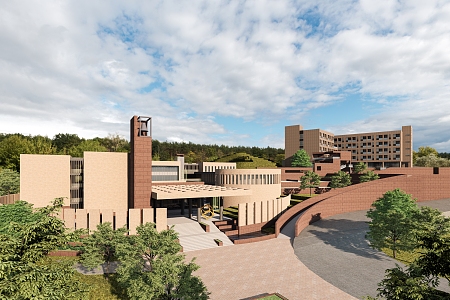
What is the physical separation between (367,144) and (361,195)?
253 feet

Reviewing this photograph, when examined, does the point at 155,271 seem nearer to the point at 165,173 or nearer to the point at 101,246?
the point at 101,246

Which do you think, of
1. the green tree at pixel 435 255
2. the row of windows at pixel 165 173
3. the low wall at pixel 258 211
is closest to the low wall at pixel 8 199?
the row of windows at pixel 165 173

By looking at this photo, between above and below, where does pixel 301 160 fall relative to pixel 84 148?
below

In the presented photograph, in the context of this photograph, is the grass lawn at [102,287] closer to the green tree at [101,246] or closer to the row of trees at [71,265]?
the green tree at [101,246]

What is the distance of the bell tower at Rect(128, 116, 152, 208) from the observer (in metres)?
36.9

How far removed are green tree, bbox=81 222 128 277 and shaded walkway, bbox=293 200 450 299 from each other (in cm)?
1831

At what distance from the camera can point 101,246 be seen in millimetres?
21734

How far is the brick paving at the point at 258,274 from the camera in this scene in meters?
19.1

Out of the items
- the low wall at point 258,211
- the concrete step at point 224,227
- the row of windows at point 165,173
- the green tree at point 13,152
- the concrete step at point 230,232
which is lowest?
the concrete step at point 230,232

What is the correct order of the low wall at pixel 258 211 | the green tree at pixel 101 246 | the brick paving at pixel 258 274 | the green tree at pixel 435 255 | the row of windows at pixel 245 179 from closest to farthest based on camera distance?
the green tree at pixel 435 255 → the brick paving at pixel 258 274 → the green tree at pixel 101 246 → the low wall at pixel 258 211 → the row of windows at pixel 245 179

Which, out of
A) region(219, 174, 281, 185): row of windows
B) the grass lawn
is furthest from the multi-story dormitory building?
the grass lawn

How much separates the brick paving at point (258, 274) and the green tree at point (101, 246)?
8.02m

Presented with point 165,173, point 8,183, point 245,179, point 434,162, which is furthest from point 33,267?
A: point 434,162

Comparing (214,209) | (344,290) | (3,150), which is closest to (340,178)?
(214,209)
